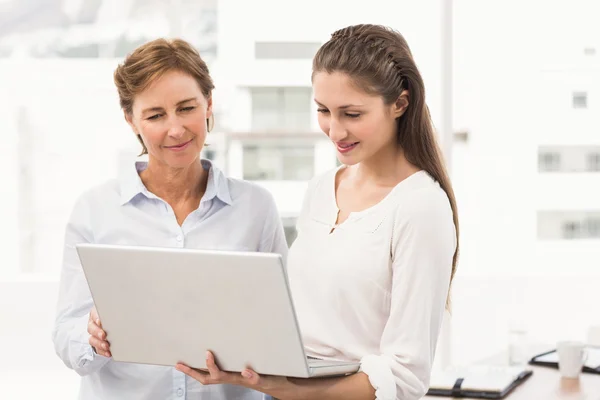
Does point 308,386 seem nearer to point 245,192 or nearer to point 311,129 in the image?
point 245,192

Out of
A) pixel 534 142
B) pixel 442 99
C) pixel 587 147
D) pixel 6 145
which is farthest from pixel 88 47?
pixel 587 147

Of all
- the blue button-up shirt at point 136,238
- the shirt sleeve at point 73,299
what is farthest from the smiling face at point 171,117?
the shirt sleeve at point 73,299

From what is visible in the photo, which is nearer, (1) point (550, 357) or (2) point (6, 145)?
(1) point (550, 357)

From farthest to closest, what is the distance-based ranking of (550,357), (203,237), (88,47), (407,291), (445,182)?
(88,47) → (550,357) → (203,237) → (445,182) → (407,291)

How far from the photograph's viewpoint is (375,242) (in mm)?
1664

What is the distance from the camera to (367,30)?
174 centimetres

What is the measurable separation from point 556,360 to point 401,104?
1.54 meters

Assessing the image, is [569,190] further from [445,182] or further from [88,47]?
[445,182]

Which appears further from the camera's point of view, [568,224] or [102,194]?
[568,224]

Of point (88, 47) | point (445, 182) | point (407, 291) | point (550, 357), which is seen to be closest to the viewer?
point (407, 291)

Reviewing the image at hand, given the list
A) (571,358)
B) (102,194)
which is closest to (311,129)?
(571,358)

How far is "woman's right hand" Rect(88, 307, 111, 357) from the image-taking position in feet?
5.43

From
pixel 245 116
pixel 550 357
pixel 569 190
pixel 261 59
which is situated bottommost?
pixel 550 357

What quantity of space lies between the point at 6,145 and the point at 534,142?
Answer: 290cm
